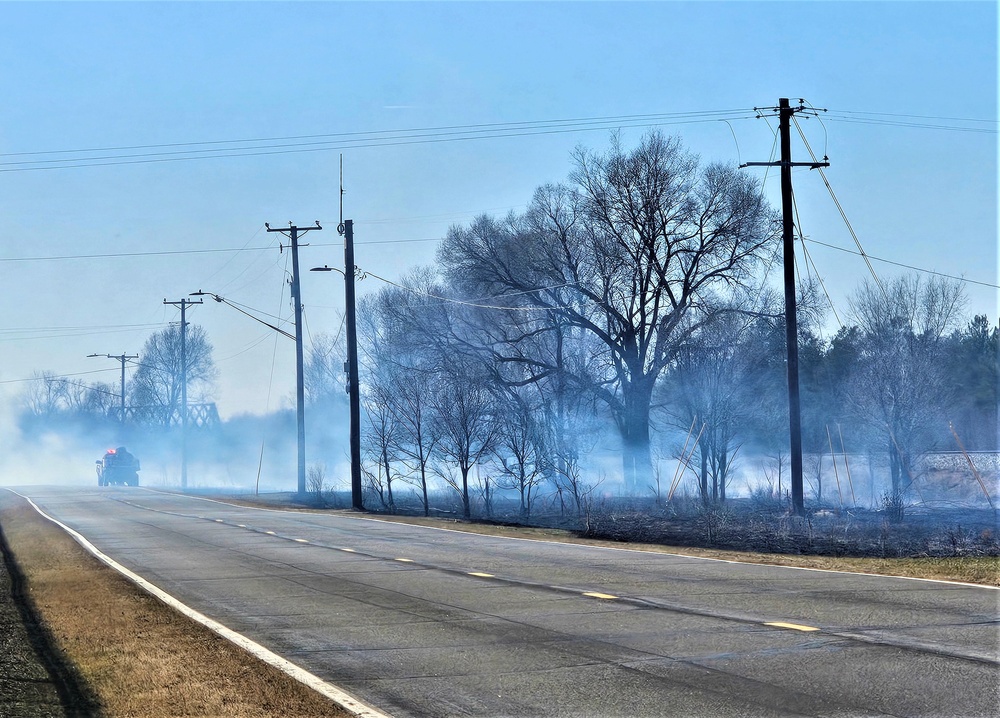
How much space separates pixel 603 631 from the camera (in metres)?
10.5

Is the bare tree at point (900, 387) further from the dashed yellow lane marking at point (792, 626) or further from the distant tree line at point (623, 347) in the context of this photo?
the dashed yellow lane marking at point (792, 626)

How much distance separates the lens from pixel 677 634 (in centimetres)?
1014

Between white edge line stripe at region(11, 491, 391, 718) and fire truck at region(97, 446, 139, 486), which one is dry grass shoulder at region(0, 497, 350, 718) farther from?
fire truck at region(97, 446, 139, 486)

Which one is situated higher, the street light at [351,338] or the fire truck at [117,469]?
the street light at [351,338]

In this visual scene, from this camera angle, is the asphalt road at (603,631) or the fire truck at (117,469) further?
the fire truck at (117,469)

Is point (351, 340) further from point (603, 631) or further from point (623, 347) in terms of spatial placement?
point (603, 631)

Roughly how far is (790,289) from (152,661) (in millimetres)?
21838

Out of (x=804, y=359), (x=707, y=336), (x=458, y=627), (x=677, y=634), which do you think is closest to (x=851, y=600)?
(x=677, y=634)

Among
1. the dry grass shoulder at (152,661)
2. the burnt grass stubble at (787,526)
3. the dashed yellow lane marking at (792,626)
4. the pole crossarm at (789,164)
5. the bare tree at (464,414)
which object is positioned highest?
the pole crossarm at (789,164)

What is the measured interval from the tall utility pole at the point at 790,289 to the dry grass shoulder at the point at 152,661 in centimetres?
1705

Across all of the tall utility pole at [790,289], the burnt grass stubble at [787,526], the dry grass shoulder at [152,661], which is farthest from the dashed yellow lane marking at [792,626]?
the tall utility pole at [790,289]

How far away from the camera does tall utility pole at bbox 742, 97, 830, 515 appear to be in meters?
27.3

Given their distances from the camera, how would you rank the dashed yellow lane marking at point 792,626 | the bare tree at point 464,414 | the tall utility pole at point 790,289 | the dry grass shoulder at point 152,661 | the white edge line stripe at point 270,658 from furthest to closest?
the bare tree at point 464,414 → the tall utility pole at point 790,289 → the dashed yellow lane marking at point 792,626 → the dry grass shoulder at point 152,661 → the white edge line stripe at point 270,658

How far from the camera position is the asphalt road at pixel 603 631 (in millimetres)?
7676
